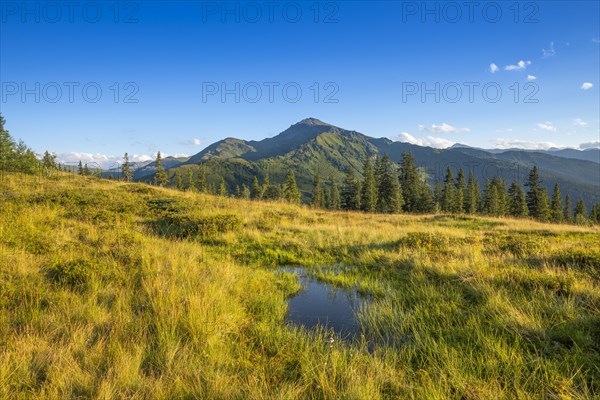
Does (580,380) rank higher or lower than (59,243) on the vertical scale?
lower

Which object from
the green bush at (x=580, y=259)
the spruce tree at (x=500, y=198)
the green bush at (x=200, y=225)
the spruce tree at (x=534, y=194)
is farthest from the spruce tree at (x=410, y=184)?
the green bush at (x=580, y=259)

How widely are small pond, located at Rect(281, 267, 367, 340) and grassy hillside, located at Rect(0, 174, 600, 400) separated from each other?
0.24 meters

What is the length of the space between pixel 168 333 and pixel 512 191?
82.7 m

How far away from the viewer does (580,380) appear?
10.8 ft

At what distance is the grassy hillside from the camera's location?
Result: 314cm

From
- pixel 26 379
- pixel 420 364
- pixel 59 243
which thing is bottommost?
pixel 420 364

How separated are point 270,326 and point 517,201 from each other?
79543 mm

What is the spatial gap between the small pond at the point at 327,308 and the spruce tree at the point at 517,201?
7428 centimetres

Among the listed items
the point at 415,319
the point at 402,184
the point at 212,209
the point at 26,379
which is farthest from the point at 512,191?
the point at 26,379

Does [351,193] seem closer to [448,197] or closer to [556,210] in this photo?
[448,197]

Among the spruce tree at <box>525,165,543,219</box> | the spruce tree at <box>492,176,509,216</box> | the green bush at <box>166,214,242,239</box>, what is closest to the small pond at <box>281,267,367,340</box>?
the green bush at <box>166,214,242,239</box>

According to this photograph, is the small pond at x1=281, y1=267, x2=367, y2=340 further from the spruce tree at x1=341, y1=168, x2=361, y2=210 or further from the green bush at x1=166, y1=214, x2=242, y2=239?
the spruce tree at x1=341, y1=168, x2=361, y2=210

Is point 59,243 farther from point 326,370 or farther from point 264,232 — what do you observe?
point 326,370

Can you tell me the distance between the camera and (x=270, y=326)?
4.65 m
